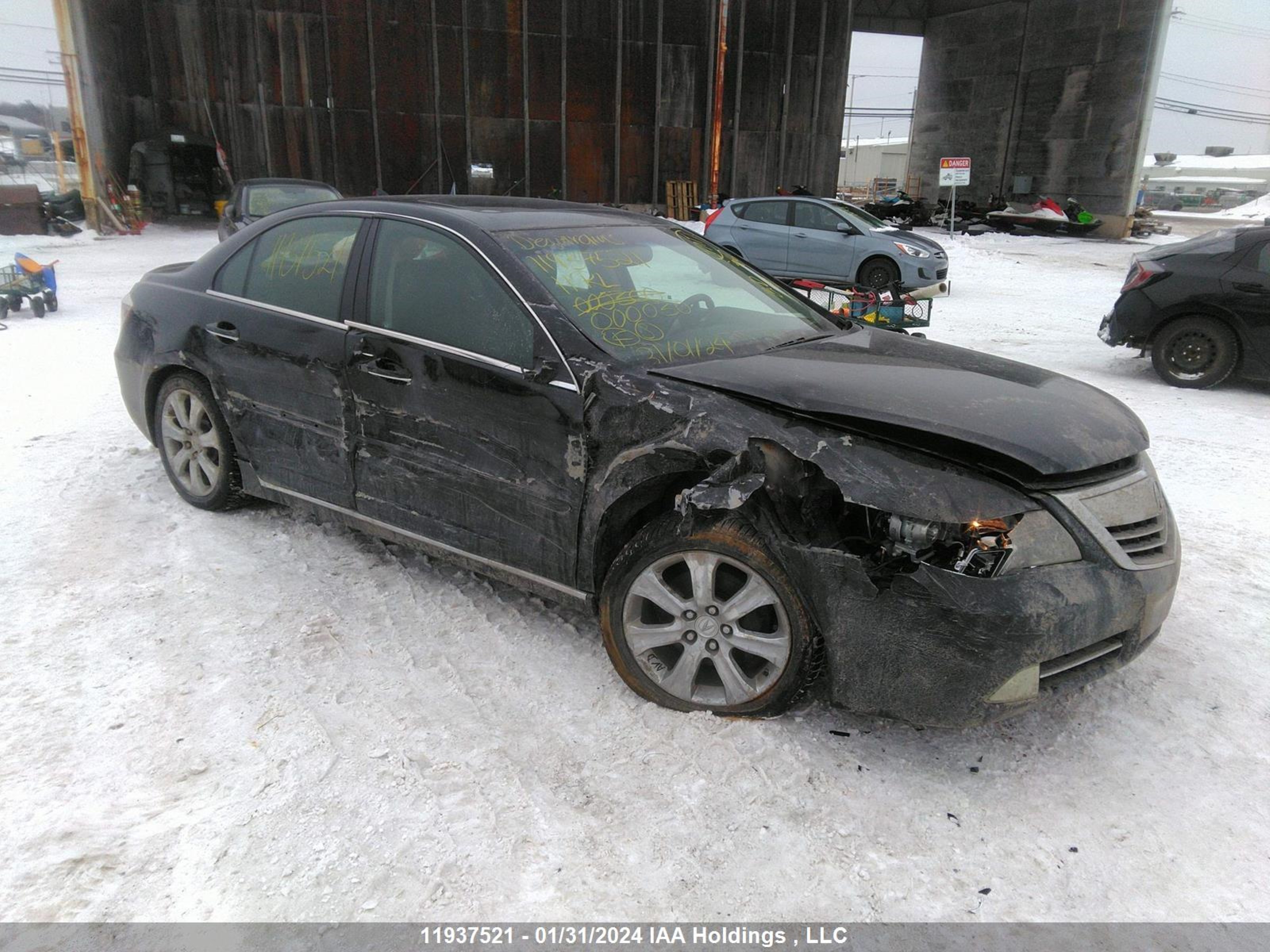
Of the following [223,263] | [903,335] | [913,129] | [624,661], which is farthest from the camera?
[913,129]

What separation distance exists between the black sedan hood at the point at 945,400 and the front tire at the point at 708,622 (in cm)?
48

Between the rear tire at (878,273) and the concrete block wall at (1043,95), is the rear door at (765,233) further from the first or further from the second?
the concrete block wall at (1043,95)

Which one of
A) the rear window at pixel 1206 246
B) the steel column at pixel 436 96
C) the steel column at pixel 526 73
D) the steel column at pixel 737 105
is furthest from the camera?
the steel column at pixel 737 105

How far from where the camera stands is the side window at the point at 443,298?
3.17 meters

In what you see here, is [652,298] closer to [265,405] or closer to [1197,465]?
[265,405]

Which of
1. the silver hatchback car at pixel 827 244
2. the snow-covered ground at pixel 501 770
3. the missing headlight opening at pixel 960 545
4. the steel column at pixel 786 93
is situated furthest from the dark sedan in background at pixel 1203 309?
the steel column at pixel 786 93

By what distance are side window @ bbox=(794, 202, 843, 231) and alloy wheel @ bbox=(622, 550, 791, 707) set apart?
459 inches

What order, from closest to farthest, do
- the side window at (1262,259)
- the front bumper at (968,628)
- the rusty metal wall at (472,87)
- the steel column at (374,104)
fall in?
the front bumper at (968,628) → the side window at (1262,259) → the rusty metal wall at (472,87) → the steel column at (374,104)

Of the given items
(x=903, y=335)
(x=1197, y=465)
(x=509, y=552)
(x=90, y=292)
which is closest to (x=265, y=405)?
(x=509, y=552)

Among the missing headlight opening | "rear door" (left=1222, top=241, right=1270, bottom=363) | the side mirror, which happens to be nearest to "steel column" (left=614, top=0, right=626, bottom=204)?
"rear door" (left=1222, top=241, right=1270, bottom=363)

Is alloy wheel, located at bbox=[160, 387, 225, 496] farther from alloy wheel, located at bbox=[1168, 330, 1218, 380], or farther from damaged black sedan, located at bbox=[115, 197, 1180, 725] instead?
alloy wheel, located at bbox=[1168, 330, 1218, 380]

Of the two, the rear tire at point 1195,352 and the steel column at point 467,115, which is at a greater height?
the steel column at point 467,115

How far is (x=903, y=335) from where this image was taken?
12.6ft

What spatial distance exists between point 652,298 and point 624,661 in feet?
4.69
